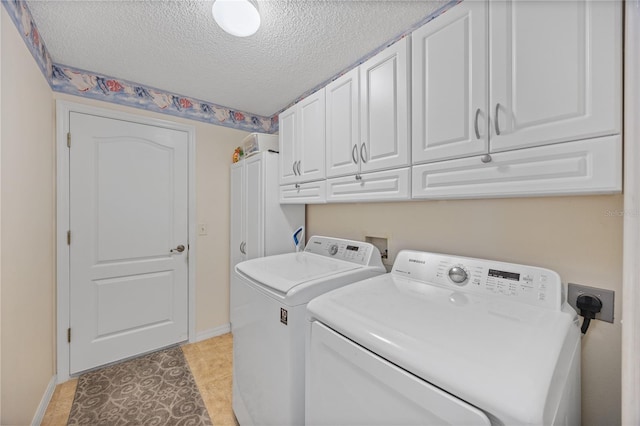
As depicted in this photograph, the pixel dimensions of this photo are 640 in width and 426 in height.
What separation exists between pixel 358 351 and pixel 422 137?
91 centimetres

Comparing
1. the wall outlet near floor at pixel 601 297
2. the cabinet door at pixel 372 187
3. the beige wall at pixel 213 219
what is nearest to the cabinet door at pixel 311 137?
the cabinet door at pixel 372 187

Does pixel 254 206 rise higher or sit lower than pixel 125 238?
higher

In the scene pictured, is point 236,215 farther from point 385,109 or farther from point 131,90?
point 385,109

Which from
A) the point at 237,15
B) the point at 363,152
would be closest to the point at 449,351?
the point at 363,152

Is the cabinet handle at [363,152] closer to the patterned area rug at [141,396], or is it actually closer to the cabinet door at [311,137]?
the cabinet door at [311,137]

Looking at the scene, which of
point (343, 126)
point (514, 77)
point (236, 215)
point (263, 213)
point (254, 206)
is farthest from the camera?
point (236, 215)

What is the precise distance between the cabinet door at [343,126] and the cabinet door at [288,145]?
0.39 m

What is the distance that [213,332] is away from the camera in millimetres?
2713

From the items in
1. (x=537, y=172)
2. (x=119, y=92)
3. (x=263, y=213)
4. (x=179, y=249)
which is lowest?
(x=179, y=249)

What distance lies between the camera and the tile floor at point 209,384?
167cm

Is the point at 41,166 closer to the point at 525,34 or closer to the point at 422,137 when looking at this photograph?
the point at 422,137

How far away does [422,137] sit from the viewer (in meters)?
1.16

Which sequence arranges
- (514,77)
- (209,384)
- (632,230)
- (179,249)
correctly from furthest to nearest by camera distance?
(179,249) < (209,384) < (514,77) < (632,230)

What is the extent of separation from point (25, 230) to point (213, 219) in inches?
54.7
